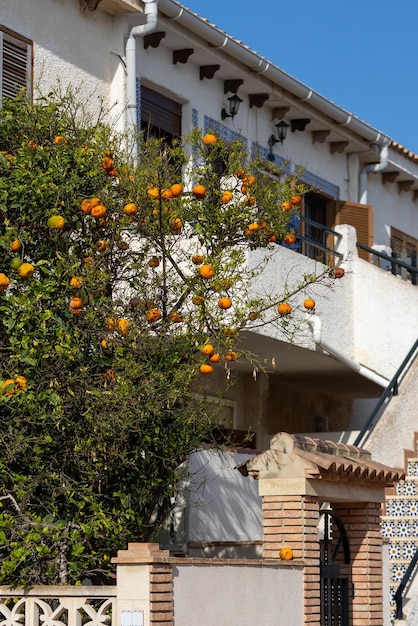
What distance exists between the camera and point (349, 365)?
61.4 feet

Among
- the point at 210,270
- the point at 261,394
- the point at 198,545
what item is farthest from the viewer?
the point at 261,394

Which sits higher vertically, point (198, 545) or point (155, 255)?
point (155, 255)

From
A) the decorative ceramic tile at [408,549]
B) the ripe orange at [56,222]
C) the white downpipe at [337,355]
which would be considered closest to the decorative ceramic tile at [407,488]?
the decorative ceramic tile at [408,549]

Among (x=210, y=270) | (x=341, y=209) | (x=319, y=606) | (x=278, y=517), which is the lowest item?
(x=319, y=606)

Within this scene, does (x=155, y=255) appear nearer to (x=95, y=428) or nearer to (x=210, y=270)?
(x=210, y=270)

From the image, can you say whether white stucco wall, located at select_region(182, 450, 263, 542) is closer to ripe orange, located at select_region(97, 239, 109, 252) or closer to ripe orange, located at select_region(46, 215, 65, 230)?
ripe orange, located at select_region(97, 239, 109, 252)

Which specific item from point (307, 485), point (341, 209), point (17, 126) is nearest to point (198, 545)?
point (307, 485)

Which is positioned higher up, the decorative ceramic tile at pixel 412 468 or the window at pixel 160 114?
the window at pixel 160 114

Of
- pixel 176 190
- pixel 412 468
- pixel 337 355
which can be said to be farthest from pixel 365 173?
pixel 176 190

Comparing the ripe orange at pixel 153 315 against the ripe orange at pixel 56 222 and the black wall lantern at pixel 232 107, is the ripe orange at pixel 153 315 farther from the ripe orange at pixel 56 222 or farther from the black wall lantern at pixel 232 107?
the black wall lantern at pixel 232 107

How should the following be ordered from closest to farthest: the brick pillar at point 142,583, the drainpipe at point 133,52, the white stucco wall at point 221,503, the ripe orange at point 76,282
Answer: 1. the brick pillar at point 142,583
2. the ripe orange at point 76,282
3. the white stucco wall at point 221,503
4. the drainpipe at point 133,52

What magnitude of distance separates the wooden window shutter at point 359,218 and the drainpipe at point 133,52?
22.4ft

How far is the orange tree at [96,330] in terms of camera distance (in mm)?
9805

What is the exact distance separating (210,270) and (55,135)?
1872 mm
